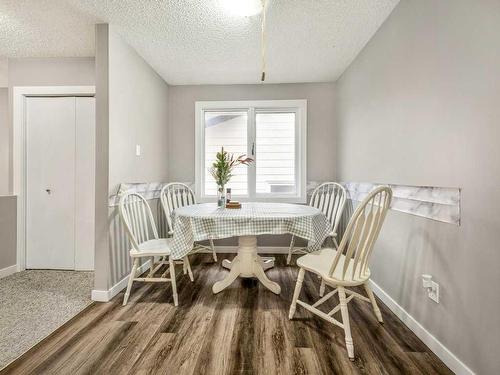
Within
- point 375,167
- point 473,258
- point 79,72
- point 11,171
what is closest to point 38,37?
point 79,72

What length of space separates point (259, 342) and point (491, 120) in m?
1.66

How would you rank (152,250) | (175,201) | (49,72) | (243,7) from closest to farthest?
(243,7) → (152,250) → (49,72) → (175,201)

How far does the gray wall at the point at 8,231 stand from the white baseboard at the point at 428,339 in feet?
12.2

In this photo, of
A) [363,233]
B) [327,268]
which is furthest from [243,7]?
[327,268]

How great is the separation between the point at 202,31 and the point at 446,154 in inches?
82.9

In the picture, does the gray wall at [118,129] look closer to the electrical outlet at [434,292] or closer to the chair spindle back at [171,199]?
the chair spindle back at [171,199]

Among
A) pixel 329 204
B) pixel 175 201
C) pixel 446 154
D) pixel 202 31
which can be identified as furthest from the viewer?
pixel 329 204

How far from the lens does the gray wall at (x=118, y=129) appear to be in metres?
2.13

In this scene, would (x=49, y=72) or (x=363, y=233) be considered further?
(x=49, y=72)

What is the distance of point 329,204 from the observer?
9.96ft

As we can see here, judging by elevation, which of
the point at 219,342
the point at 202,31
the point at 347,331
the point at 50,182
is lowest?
the point at 219,342

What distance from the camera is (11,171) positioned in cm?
276

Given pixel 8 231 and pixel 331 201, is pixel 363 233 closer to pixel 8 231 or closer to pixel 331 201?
pixel 331 201

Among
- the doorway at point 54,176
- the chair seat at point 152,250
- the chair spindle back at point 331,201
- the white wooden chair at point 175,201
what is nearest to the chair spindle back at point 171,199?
the white wooden chair at point 175,201
